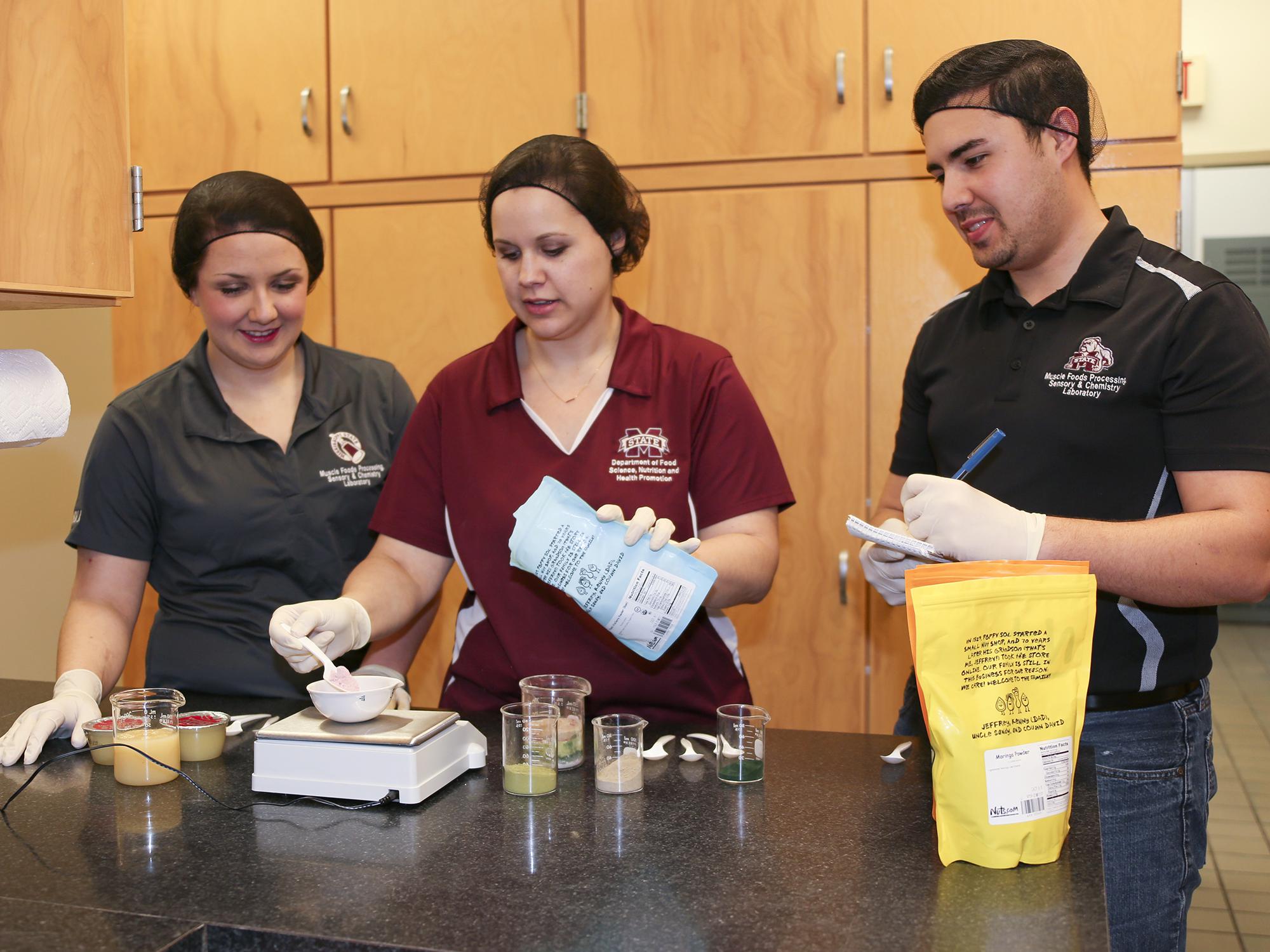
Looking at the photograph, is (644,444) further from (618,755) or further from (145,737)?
(145,737)

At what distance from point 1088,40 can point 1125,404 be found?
1.32 m

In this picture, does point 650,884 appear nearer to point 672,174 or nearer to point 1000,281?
point 1000,281

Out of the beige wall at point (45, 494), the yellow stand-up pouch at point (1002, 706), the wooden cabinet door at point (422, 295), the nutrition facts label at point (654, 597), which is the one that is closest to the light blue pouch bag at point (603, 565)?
the nutrition facts label at point (654, 597)

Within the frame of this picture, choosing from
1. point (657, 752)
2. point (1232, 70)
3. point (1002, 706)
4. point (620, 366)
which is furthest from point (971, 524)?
point (1232, 70)

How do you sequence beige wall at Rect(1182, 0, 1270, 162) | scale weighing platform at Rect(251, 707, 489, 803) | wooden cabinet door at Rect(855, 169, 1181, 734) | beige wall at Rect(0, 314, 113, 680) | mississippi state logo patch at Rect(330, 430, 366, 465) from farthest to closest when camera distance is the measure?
beige wall at Rect(1182, 0, 1270, 162) < beige wall at Rect(0, 314, 113, 680) < wooden cabinet door at Rect(855, 169, 1181, 734) < mississippi state logo patch at Rect(330, 430, 366, 465) < scale weighing platform at Rect(251, 707, 489, 803)

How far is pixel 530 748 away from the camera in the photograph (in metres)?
1.25

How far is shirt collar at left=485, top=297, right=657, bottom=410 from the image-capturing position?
Answer: 1.68 metres

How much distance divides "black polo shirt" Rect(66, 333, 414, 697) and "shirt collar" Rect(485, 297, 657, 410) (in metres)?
0.36

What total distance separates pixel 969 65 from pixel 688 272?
3.90ft

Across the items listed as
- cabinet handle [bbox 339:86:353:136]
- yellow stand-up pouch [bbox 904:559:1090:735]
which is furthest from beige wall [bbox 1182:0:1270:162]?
yellow stand-up pouch [bbox 904:559:1090:735]

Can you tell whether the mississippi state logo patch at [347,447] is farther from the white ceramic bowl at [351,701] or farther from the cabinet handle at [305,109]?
the cabinet handle at [305,109]

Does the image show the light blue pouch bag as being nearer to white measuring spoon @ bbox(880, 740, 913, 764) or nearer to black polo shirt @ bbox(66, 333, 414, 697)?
white measuring spoon @ bbox(880, 740, 913, 764)

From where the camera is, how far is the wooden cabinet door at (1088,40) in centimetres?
238

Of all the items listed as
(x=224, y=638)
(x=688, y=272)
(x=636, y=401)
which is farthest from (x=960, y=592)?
(x=688, y=272)
